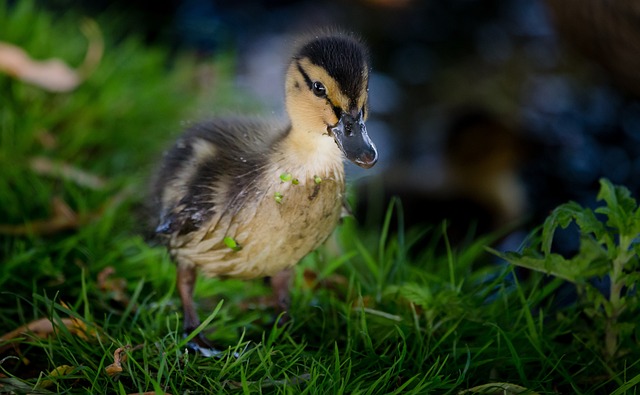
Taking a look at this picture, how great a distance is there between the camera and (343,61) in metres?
1.86

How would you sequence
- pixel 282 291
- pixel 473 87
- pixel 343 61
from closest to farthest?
pixel 343 61 → pixel 282 291 → pixel 473 87

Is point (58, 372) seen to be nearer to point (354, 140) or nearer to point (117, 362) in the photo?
point (117, 362)

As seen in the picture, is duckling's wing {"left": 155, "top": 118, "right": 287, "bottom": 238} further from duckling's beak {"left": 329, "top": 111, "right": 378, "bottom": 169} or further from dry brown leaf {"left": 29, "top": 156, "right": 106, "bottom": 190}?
dry brown leaf {"left": 29, "top": 156, "right": 106, "bottom": 190}

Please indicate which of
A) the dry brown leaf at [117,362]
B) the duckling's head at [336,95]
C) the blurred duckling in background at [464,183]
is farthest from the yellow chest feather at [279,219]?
the blurred duckling in background at [464,183]

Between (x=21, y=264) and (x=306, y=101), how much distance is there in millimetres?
1181

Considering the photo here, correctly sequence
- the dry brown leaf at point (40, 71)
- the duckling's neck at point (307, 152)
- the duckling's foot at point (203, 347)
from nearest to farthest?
the duckling's neck at point (307, 152), the duckling's foot at point (203, 347), the dry brown leaf at point (40, 71)

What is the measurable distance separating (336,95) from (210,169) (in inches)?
17.9

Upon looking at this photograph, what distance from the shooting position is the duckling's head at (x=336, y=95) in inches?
73.3

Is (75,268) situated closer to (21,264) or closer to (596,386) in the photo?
(21,264)

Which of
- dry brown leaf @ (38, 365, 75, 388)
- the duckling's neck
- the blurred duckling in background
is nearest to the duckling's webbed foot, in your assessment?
dry brown leaf @ (38, 365, 75, 388)

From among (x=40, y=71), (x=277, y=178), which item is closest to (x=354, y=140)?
(x=277, y=178)

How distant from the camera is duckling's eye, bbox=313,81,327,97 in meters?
1.89

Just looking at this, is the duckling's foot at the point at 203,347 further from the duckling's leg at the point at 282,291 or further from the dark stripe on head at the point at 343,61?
the dark stripe on head at the point at 343,61

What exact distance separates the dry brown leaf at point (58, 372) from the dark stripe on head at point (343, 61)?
1008 millimetres
